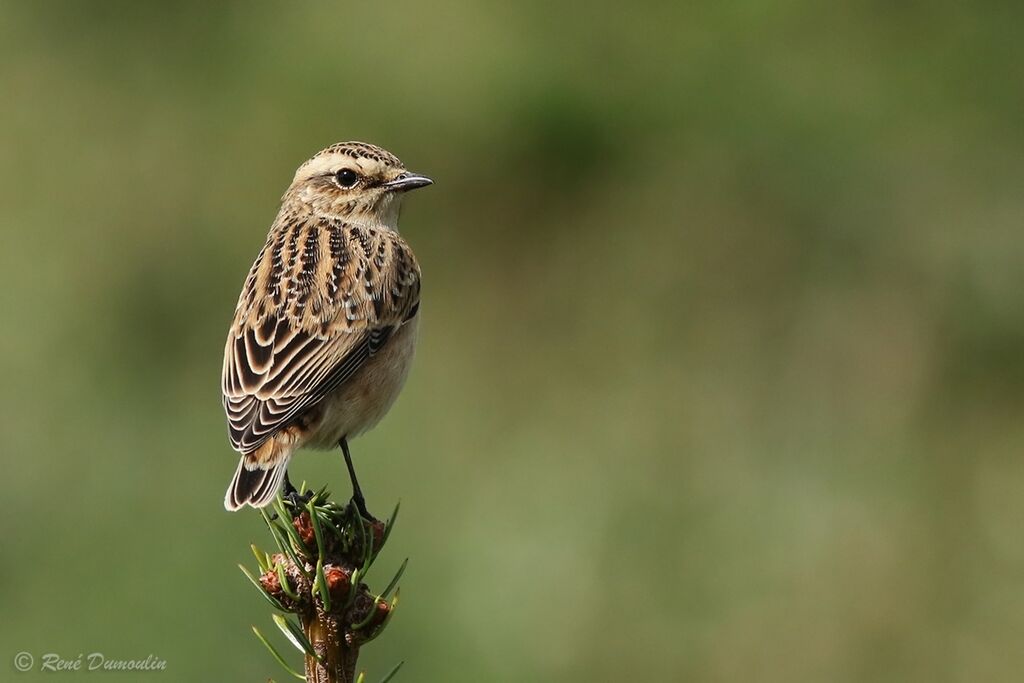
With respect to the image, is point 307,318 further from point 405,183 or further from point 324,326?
point 405,183

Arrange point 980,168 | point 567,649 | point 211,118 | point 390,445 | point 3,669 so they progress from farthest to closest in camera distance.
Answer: point 211,118, point 980,168, point 390,445, point 567,649, point 3,669

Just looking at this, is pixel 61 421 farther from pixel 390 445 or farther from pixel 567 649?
pixel 567 649

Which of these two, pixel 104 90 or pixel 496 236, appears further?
pixel 104 90

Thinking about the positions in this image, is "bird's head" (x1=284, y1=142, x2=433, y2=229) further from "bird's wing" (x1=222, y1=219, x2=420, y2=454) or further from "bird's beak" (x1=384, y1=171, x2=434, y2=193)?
"bird's wing" (x1=222, y1=219, x2=420, y2=454)

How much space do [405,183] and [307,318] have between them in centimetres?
103

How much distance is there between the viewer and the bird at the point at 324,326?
5809mm

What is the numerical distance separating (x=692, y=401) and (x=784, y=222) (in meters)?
1.65

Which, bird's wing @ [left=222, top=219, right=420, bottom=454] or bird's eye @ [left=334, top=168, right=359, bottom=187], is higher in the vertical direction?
bird's eye @ [left=334, top=168, right=359, bottom=187]

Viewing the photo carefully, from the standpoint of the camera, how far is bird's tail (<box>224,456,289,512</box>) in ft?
17.3

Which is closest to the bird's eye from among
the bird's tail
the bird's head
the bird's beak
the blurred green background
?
the bird's head

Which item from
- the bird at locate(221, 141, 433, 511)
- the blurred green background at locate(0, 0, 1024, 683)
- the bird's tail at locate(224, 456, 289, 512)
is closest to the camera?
the bird's tail at locate(224, 456, 289, 512)

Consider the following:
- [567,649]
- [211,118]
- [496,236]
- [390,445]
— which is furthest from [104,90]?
[567,649]

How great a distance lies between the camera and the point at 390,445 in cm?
995

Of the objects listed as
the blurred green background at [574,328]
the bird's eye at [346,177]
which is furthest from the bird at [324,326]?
the blurred green background at [574,328]
